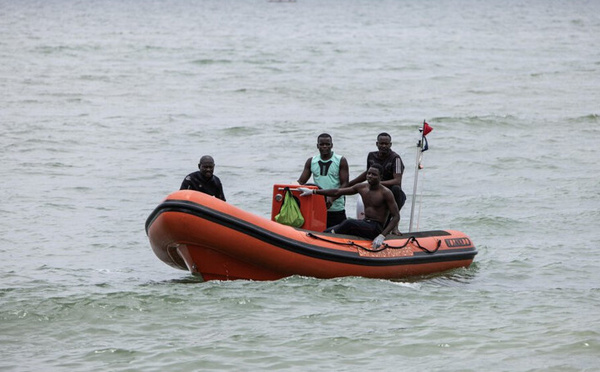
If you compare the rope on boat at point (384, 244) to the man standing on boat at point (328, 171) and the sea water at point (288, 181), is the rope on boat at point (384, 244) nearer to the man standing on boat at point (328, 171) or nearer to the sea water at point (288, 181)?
the sea water at point (288, 181)

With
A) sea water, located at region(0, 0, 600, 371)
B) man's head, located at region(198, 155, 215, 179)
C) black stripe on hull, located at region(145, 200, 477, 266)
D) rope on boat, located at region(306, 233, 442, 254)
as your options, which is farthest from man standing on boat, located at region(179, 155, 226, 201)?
rope on boat, located at region(306, 233, 442, 254)

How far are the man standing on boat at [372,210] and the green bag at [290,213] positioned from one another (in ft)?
0.49

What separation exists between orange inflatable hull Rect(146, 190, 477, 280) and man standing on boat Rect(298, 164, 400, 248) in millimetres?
125

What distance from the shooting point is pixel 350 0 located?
124m

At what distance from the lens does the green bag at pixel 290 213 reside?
408 inches

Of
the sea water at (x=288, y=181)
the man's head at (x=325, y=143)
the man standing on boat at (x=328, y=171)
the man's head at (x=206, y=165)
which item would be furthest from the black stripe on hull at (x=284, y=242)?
the man's head at (x=325, y=143)

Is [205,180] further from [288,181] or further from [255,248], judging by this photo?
[288,181]

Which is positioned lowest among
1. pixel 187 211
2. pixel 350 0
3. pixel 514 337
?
pixel 514 337

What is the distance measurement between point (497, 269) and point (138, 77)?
2212 centimetres

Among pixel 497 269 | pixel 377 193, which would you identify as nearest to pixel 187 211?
pixel 377 193

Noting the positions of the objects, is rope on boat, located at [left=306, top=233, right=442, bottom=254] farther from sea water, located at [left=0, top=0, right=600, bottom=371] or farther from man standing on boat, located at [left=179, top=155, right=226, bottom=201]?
man standing on boat, located at [left=179, top=155, right=226, bottom=201]

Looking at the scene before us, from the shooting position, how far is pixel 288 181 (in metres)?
17.3

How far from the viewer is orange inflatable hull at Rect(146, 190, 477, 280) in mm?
9406

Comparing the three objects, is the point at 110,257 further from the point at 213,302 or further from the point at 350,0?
the point at 350,0
